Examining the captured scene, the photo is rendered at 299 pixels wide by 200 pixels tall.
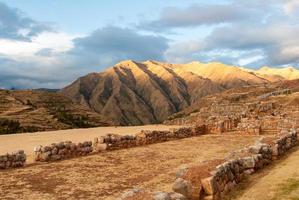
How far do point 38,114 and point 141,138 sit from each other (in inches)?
1412

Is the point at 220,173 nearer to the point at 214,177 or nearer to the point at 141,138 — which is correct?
the point at 214,177

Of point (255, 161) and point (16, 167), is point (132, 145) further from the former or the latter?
point (255, 161)

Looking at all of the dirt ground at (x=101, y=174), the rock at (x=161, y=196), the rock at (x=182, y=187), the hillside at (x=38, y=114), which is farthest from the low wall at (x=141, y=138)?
the hillside at (x=38, y=114)

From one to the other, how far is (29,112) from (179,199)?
55264 mm

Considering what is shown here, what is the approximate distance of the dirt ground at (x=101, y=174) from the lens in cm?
1591

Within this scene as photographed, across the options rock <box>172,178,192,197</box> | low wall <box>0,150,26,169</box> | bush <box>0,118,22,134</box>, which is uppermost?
bush <box>0,118,22,134</box>

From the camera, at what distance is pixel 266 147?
20719mm

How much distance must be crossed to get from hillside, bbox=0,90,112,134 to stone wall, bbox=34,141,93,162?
26.0 meters

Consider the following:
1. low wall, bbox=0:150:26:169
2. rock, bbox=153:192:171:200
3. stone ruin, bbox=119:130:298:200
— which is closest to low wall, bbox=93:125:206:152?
low wall, bbox=0:150:26:169

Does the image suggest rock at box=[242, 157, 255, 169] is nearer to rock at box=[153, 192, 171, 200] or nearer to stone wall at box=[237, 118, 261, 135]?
rock at box=[153, 192, 171, 200]

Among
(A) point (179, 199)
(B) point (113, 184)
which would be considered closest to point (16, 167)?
(B) point (113, 184)

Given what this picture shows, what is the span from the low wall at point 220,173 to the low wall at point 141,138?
9.93 metres

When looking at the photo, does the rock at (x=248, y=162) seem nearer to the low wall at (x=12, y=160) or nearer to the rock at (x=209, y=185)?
the rock at (x=209, y=185)

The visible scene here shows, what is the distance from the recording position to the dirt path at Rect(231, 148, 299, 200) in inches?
573
